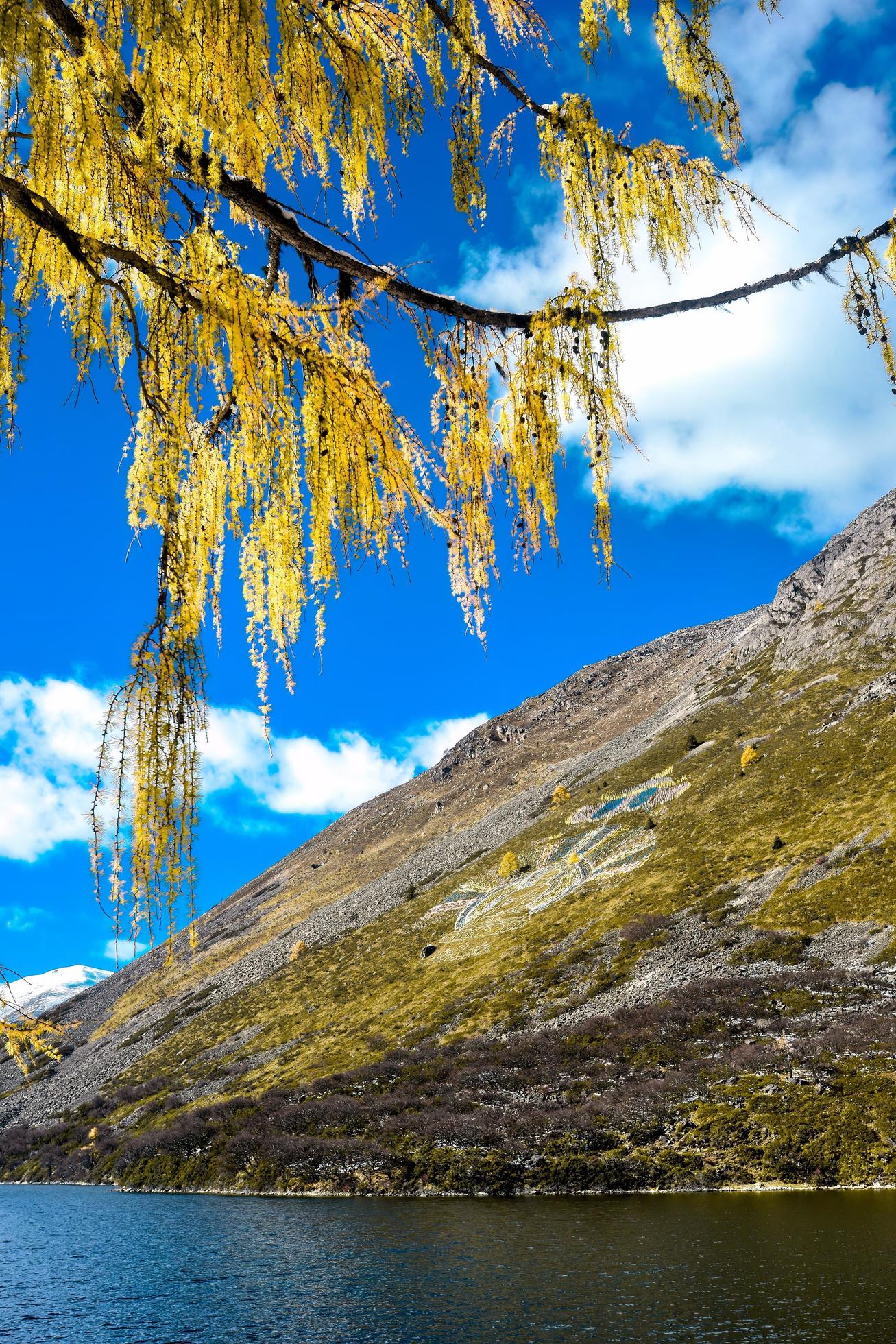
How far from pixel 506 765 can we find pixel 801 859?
6712cm

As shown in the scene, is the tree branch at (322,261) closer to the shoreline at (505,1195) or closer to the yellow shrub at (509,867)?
the shoreline at (505,1195)

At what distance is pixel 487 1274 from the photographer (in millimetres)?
19031

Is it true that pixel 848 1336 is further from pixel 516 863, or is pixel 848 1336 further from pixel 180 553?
pixel 516 863

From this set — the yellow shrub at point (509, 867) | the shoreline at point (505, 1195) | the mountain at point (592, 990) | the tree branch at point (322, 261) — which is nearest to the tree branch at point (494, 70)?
the tree branch at point (322, 261)

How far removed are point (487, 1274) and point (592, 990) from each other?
80.8 ft

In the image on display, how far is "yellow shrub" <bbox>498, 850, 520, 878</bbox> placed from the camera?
227 ft

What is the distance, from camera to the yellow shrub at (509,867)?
6931cm

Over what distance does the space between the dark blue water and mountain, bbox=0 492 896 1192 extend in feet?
10.8

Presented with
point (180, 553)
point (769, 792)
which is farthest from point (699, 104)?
point (769, 792)

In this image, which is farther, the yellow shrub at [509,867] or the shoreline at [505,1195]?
the yellow shrub at [509,867]

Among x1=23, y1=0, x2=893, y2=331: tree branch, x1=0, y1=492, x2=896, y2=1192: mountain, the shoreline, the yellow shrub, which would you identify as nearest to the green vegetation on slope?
x1=0, y1=492, x2=896, y2=1192: mountain

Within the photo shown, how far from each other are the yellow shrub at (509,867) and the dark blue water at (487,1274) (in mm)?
40923

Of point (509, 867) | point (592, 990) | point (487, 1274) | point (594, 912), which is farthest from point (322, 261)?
point (509, 867)

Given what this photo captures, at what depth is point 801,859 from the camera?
4534cm
